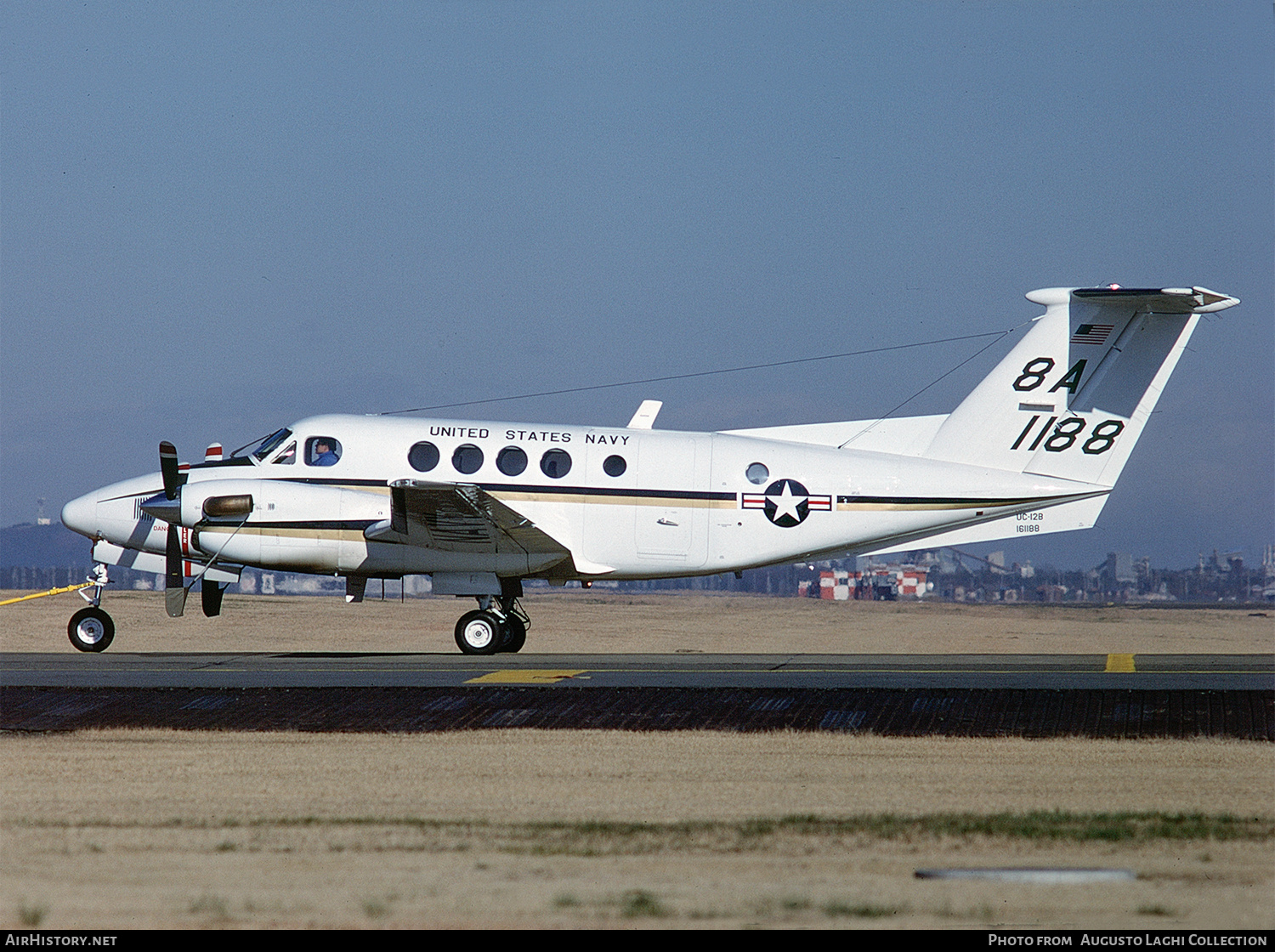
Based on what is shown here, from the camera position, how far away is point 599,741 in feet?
40.6

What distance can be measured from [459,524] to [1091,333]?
10.1m

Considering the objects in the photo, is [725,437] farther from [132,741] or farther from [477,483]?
[132,741]

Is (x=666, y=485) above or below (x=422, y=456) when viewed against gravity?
below

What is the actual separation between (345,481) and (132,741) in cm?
806

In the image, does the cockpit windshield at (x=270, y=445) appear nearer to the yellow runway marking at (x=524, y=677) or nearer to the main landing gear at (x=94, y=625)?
the main landing gear at (x=94, y=625)

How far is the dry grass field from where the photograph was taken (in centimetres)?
637

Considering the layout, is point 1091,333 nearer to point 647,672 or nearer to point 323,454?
point 647,672

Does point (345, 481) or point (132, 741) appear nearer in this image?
point (132, 741)

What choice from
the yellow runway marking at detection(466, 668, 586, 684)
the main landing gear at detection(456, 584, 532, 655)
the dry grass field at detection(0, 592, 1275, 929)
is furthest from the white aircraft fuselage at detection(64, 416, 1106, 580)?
the dry grass field at detection(0, 592, 1275, 929)

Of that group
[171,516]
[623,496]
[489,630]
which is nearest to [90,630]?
[171,516]

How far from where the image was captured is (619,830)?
8.63 m

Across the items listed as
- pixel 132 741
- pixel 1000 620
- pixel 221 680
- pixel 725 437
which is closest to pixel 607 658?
pixel 725 437

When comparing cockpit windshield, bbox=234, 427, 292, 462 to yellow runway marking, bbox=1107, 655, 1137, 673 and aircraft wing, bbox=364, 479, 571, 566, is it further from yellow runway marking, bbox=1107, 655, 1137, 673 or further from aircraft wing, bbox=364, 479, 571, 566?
yellow runway marking, bbox=1107, 655, 1137, 673

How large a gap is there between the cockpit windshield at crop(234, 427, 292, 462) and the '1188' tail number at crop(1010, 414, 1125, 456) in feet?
37.1
